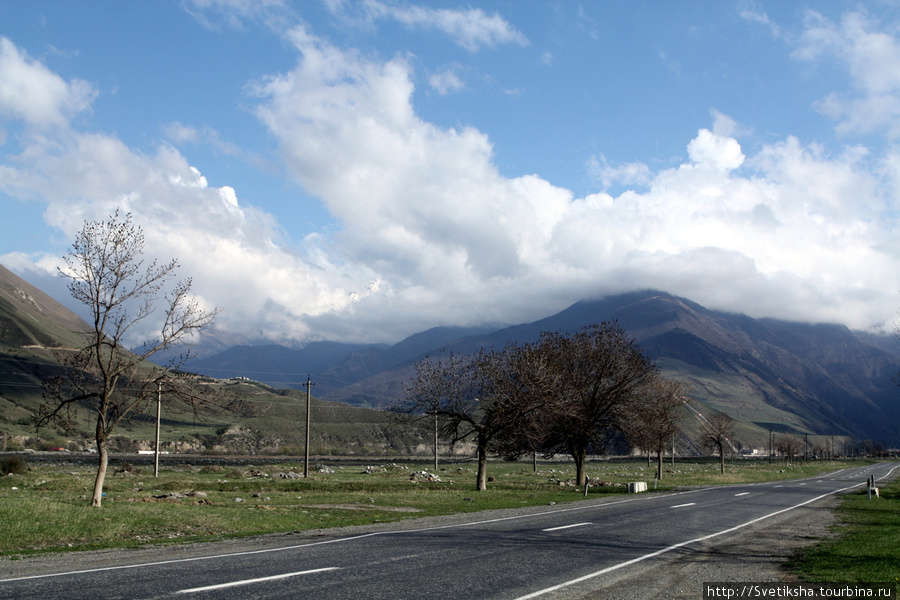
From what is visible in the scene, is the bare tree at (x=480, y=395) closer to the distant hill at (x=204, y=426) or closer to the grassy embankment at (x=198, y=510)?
the grassy embankment at (x=198, y=510)

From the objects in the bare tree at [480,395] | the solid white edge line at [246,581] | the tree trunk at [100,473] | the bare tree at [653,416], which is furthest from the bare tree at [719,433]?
the solid white edge line at [246,581]

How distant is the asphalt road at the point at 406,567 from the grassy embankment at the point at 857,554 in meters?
2.93

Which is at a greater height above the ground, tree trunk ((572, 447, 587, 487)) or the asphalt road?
the asphalt road

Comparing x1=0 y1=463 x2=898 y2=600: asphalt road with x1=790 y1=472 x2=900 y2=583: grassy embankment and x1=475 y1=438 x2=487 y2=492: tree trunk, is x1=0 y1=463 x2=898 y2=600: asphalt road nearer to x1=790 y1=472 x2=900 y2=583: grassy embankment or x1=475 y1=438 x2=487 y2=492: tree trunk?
x1=790 y1=472 x2=900 y2=583: grassy embankment

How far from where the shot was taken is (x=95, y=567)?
12484mm

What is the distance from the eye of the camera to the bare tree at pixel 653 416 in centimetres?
4866

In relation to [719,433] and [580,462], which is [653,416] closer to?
[580,462]

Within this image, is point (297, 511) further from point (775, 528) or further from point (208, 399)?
point (775, 528)

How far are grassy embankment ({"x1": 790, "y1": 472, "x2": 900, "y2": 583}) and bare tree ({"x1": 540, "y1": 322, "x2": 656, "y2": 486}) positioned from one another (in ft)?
74.6

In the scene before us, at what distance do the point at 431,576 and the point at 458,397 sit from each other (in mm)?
28876

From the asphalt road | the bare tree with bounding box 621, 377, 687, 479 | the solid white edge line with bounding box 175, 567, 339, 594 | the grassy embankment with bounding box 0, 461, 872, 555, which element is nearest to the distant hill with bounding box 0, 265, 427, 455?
the bare tree with bounding box 621, 377, 687, 479

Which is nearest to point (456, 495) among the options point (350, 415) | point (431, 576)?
point (431, 576)

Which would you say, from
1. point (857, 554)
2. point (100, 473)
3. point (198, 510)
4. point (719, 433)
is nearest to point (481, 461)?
point (198, 510)

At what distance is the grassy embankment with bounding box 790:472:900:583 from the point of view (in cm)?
1273
